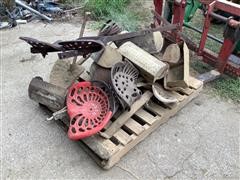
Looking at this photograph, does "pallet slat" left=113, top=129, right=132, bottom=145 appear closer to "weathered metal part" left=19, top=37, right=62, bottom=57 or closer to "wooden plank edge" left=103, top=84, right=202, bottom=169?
"wooden plank edge" left=103, top=84, right=202, bottom=169

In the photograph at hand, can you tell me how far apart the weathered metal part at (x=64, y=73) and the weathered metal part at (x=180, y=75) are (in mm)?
849

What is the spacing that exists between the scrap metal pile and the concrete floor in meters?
0.26

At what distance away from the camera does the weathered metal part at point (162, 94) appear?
2.58m

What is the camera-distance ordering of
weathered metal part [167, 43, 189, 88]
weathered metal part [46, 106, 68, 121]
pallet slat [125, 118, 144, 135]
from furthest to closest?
weathered metal part [167, 43, 189, 88], pallet slat [125, 118, 144, 135], weathered metal part [46, 106, 68, 121]

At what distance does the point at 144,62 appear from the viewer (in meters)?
2.56

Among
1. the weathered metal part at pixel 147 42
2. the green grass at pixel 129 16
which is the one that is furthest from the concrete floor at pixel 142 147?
the green grass at pixel 129 16

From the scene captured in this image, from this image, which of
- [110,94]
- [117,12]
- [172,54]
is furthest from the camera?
[117,12]

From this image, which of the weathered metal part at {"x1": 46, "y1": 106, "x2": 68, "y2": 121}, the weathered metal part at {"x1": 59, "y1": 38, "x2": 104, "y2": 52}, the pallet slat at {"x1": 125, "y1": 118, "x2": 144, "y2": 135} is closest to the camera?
the weathered metal part at {"x1": 59, "y1": 38, "x2": 104, "y2": 52}

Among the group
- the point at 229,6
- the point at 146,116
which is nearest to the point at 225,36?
the point at 229,6

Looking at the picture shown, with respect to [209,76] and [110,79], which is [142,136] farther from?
[209,76]

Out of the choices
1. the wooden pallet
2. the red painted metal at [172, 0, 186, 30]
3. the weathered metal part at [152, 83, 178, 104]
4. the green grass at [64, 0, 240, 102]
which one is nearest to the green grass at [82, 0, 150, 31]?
the green grass at [64, 0, 240, 102]

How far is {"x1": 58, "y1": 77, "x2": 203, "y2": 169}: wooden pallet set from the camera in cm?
224

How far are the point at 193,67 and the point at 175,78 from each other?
0.64 m

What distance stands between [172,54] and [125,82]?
0.64m
